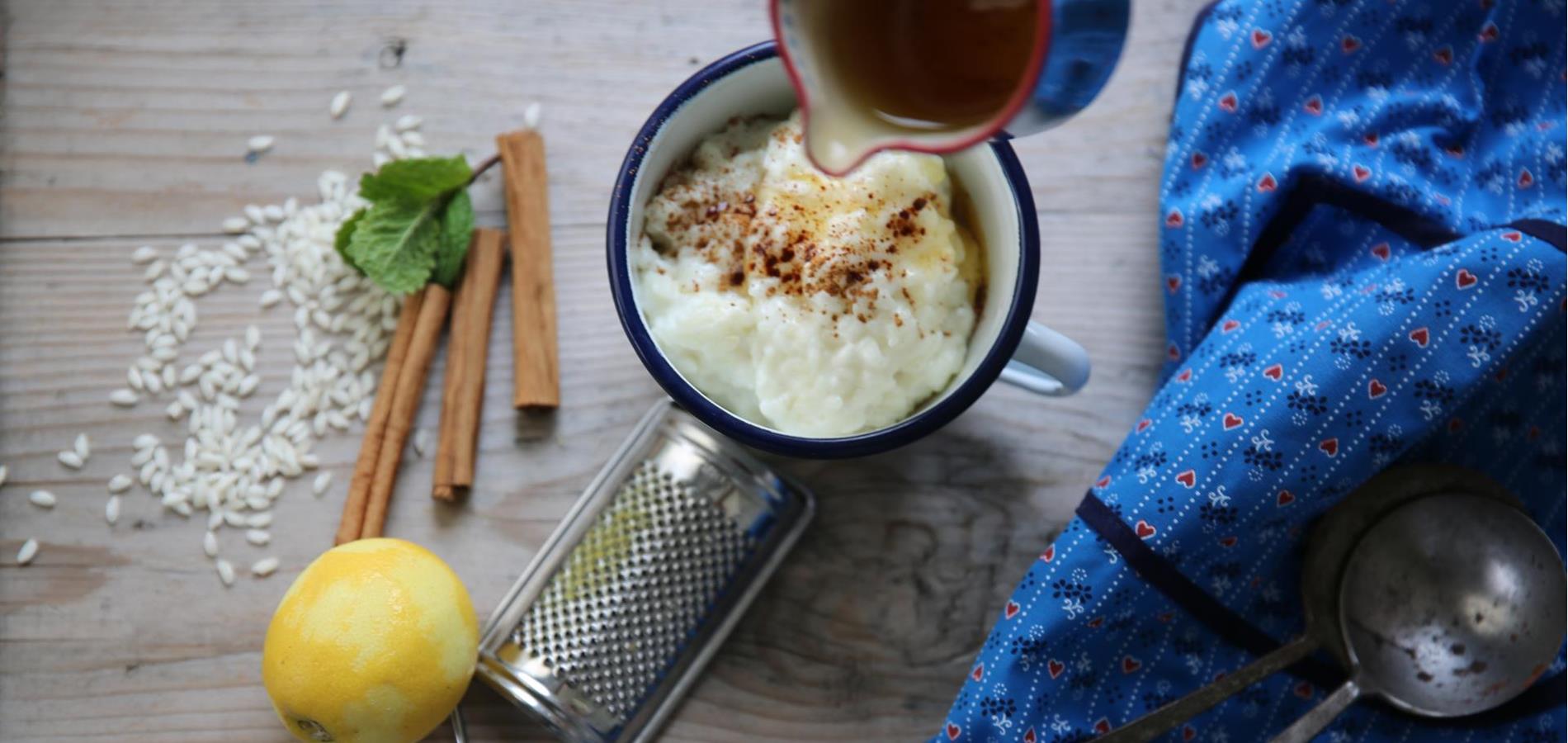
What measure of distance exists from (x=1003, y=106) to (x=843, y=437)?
284 mm

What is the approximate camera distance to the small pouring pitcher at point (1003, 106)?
0.68m

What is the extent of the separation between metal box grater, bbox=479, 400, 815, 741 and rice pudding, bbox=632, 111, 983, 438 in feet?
0.72

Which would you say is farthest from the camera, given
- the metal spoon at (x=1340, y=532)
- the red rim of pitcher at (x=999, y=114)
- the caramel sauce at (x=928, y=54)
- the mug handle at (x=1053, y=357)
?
the metal spoon at (x=1340, y=532)

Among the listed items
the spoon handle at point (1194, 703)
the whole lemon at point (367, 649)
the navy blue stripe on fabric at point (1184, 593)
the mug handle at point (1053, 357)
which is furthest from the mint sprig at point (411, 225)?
the spoon handle at point (1194, 703)

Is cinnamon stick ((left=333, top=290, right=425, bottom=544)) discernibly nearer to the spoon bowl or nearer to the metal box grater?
the metal box grater

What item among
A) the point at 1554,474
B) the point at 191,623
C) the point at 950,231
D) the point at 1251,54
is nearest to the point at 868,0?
the point at 950,231

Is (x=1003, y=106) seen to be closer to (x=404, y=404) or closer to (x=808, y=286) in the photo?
(x=808, y=286)

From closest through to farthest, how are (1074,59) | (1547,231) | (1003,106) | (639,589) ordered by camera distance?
(1074,59) < (1003,106) < (1547,231) < (639,589)

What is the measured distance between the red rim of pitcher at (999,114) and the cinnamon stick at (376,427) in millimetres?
613

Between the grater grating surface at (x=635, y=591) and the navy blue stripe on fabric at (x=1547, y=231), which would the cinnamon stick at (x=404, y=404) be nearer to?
the grater grating surface at (x=635, y=591)

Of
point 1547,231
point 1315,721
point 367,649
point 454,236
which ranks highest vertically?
point 454,236

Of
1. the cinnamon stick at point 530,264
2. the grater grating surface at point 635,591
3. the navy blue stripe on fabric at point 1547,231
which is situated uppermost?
the cinnamon stick at point 530,264

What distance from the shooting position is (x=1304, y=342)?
3.41 ft

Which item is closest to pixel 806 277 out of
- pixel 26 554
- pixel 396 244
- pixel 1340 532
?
pixel 396 244
